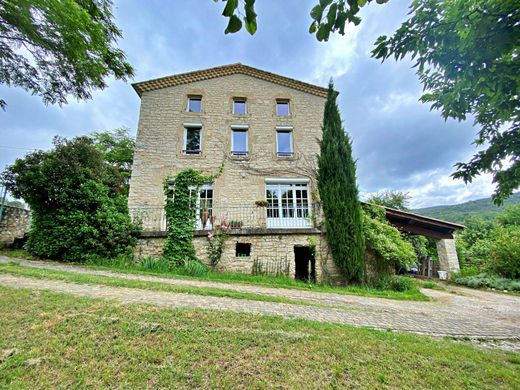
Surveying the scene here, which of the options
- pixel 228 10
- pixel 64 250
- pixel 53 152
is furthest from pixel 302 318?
pixel 53 152

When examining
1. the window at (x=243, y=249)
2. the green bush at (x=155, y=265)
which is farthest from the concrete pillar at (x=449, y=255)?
the green bush at (x=155, y=265)

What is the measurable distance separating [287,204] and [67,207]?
28.7 feet

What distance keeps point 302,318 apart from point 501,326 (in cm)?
436

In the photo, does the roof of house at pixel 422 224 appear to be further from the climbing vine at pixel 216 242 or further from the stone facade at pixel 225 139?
the climbing vine at pixel 216 242

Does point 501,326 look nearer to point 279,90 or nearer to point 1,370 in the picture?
point 1,370

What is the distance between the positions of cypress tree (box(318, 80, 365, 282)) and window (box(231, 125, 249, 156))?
14.9 feet

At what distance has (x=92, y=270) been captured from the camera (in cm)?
612

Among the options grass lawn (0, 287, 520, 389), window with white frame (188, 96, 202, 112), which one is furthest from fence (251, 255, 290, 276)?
window with white frame (188, 96, 202, 112)

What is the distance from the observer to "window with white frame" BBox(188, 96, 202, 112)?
1251 cm

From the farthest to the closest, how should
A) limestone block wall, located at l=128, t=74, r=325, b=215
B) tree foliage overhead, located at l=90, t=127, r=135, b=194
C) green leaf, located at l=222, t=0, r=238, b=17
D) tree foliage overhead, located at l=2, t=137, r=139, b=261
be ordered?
tree foliage overhead, located at l=90, t=127, r=135, b=194 < limestone block wall, located at l=128, t=74, r=325, b=215 < tree foliage overhead, located at l=2, t=137, r=139, b=261 < green leaf, located at l=222, t=0, r=238, b=17

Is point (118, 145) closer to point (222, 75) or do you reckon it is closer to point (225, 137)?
point (222, 75)

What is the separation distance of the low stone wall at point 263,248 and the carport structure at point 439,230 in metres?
3.50

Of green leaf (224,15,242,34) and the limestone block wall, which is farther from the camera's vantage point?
the limestone block wall

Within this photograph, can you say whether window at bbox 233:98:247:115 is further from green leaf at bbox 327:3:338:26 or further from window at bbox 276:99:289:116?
green leaf at bbox 327:3:338:26
